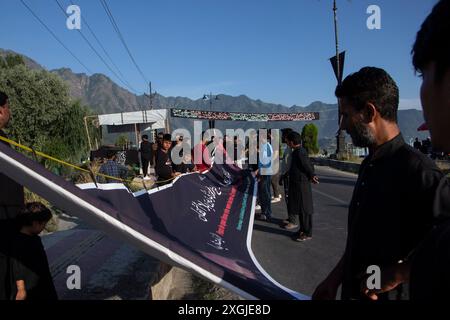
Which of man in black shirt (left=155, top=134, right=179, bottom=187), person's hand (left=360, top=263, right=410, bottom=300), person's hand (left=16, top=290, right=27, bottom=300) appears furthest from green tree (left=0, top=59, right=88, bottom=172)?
person's hand (left=360, top=263, right=410, bottom=300)

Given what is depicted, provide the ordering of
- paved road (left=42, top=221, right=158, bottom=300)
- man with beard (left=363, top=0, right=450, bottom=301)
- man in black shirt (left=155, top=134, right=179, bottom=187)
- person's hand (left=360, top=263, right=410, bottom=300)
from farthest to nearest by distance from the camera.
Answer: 1. man in black shirt (left=155, top=134, right=179, bottom=187)
2. paved road (left=42, top=221, right=158, bottom=300)
3. person's hand (left=360, top=263, right=410, bottom=300)
4. man with beard (left=363, top=0, right=450, bottom=301)

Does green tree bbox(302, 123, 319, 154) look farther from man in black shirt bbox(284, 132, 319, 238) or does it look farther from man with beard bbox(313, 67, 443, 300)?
man with beard bbox(313, 67, 443, 300)

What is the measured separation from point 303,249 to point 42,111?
1158 inches

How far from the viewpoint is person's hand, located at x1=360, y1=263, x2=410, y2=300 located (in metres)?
1.78

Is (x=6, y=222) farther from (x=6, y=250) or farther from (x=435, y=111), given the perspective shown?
(x=435, y=111)

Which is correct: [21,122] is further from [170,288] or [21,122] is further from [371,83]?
[371,83]

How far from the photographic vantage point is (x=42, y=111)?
102ft

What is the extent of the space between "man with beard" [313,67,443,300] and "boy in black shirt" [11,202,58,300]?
2.01 meters

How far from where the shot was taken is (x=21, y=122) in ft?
100

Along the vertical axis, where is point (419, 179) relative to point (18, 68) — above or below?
below

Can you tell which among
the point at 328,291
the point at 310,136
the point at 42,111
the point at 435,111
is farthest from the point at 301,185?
the point at 310,136
